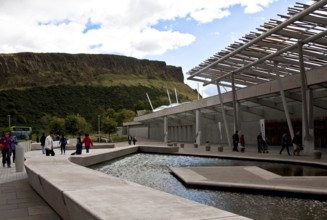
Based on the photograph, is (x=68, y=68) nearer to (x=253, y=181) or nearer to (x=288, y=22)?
(x=288, y=22)

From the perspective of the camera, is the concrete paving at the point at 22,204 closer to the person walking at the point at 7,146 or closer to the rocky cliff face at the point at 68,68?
the person walking at the point at 7,146

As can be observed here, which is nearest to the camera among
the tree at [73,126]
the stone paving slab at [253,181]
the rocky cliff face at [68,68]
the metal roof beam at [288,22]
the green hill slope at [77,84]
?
the stone paving slab at [253,181]

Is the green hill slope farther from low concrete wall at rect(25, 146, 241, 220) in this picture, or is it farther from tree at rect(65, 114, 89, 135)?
low concrete wall at rect(25, 146, 241, 220)

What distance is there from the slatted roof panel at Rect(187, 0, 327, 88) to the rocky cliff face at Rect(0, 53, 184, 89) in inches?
4900

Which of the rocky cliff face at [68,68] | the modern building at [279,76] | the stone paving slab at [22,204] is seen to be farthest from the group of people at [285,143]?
the rocky cliff face at [68,68]

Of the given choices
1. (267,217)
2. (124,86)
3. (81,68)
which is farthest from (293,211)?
(81,68)

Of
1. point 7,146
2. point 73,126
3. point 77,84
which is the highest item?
point 77,84

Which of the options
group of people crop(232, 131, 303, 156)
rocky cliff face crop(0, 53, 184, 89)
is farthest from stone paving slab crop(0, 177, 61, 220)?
rocky cliff face crop(0, 53, 184, 89)

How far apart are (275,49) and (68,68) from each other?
150842 mm

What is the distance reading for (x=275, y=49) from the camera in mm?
23469

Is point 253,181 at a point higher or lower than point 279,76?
lower

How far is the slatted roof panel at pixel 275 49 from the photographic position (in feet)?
57.4

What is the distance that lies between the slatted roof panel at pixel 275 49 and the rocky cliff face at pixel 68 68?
408 feet

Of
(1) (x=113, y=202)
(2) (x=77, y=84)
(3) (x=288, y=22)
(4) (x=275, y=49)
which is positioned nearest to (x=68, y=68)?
(2) (x=77, y=84)
